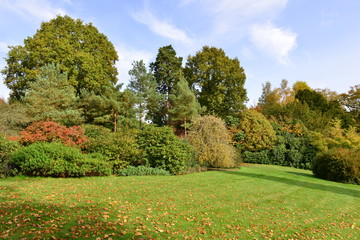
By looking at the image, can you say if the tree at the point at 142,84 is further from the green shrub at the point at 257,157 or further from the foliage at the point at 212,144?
the green shrub at the point at 257,157

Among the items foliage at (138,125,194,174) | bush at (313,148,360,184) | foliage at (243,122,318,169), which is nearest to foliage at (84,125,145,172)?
foliage at (138,125,194,174)

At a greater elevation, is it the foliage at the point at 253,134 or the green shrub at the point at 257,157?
the foliage at the point at 253,134

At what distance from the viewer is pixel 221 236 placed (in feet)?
15.0

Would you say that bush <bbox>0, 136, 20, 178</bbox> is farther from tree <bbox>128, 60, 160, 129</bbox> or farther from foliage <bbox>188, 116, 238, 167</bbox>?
tree <bbox>128, 60, 160, 129</bbox>

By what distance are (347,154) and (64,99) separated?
19.2 metres

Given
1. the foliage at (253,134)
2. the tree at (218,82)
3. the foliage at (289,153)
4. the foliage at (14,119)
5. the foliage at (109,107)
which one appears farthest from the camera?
the tree at (218,82)

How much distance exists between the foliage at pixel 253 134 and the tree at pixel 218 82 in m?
5.03

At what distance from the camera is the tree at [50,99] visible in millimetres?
14781

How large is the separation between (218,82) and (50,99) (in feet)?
64.7

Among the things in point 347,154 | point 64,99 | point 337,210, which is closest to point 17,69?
point 64,99

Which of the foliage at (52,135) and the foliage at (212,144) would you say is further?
the foliage at (212,144)

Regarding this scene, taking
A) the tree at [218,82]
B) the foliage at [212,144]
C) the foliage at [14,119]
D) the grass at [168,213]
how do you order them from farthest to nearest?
the tree at [218,82], the foliage at [212,144], the foliage at [14,119], the grass at [168,213]

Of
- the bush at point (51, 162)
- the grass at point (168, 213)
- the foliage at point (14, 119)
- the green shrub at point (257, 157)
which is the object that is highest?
the foliage at point (14, 119)

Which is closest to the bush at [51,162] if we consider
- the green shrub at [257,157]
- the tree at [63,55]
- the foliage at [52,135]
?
the foliage at [52,135]
